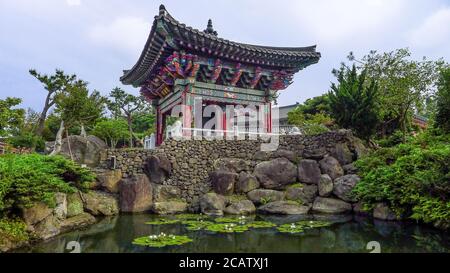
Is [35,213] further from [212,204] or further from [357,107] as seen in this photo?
[357,107]

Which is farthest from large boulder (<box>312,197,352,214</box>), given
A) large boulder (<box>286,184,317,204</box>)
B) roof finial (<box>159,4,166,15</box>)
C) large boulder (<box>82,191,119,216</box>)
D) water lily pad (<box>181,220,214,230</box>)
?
roof finial (<box>159,4,166,15</box>)

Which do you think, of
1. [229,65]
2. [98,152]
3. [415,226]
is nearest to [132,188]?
[98,152]

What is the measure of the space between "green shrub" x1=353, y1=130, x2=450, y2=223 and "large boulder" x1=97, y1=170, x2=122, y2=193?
338 inches

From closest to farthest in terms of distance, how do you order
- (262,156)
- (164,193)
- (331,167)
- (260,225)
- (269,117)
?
(260,225)
(164,193)
(331,167)
(262,156)
(269,117)

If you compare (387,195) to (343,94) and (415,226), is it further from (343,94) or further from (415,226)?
(343,94)

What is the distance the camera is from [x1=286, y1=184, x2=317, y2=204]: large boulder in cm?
1204

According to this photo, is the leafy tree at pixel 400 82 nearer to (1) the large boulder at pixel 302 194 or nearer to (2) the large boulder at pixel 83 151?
(1) the large boulder at pixel 302 194

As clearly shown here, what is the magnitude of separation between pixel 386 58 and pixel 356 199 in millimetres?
8708

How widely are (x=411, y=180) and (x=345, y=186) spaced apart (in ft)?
8.86

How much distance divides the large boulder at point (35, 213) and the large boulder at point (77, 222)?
0.87m

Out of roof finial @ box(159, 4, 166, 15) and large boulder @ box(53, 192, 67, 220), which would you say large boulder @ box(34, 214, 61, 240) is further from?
roof finial @ box(159, 4, 166, 15)

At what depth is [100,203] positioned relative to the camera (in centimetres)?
1082

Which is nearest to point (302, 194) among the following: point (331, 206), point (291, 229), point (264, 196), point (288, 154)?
point (331, 206)

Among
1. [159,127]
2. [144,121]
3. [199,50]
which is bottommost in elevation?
[159,127]
